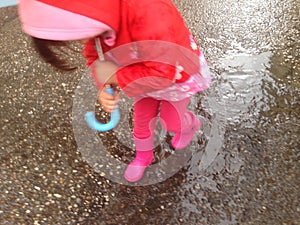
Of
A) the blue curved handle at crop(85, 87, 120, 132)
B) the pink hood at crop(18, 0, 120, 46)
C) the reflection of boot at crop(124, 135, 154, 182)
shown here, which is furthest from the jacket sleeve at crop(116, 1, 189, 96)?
the blue curved handle at crop(85, 87, 120, 132)

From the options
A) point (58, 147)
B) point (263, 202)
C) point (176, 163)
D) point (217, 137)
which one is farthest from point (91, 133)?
point (263, 202)

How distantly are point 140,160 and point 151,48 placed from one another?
703mm

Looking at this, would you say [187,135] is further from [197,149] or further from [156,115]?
[156,115]

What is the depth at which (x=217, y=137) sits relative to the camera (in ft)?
6.61

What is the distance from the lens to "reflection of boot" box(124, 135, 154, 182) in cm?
184

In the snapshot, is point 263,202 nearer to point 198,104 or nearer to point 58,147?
point 198,104

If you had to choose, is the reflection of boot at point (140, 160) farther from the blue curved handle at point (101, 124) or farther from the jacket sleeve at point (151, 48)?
the jacket sleeve at point (151, 48)

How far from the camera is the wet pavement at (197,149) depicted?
1737mm

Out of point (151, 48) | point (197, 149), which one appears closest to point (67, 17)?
point (151, 48)

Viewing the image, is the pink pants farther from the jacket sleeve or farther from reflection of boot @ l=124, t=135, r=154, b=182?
the jacket sleeve

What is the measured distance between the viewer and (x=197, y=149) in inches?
77.8

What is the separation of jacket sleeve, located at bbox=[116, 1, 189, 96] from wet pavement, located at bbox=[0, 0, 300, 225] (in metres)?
0.56

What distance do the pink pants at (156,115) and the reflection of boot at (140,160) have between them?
57 mm

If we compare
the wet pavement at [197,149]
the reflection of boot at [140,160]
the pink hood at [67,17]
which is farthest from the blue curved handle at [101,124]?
the pink hood at [67,17]
